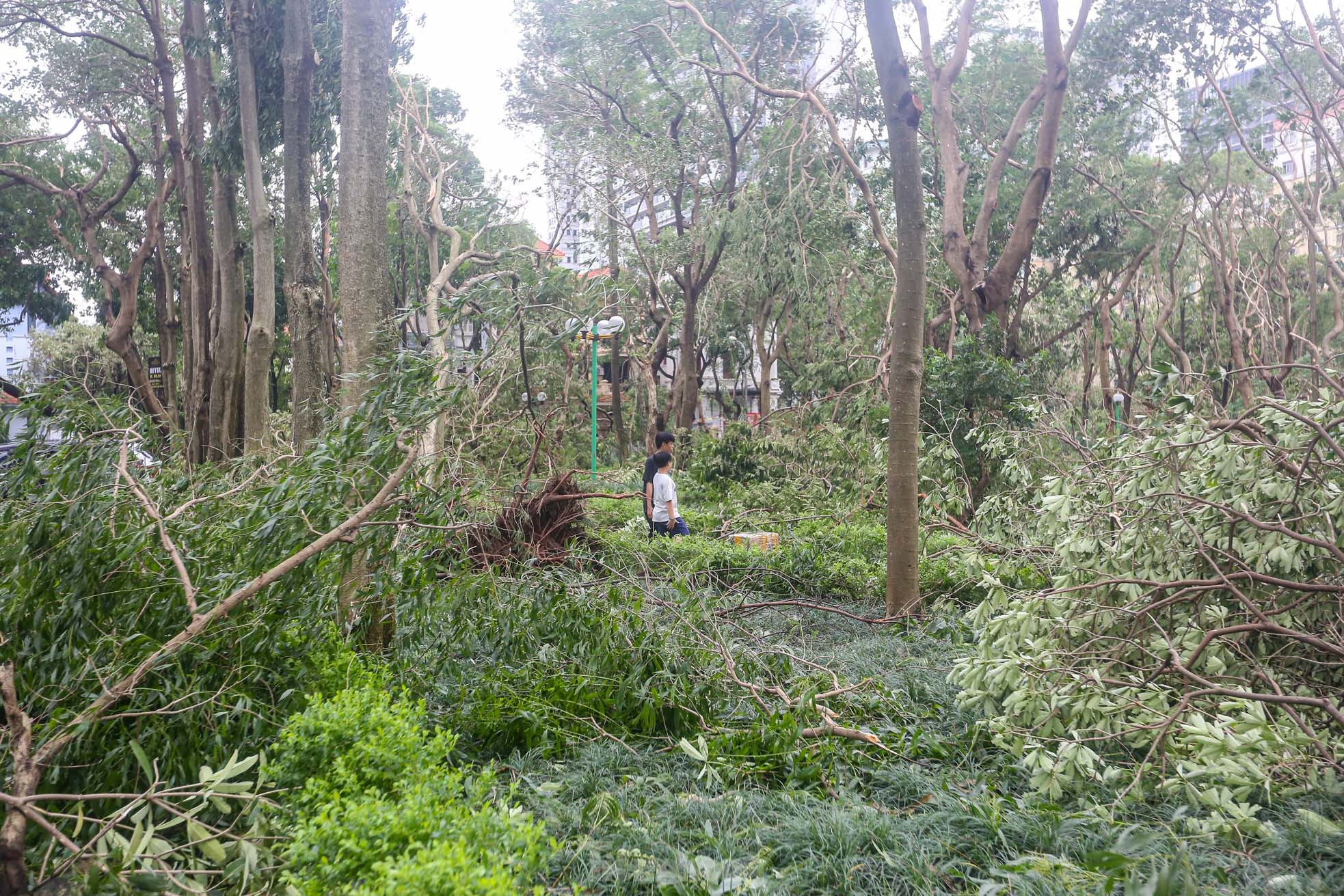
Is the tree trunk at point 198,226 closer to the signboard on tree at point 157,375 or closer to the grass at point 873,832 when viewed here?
the signboard on tree at point 157,375

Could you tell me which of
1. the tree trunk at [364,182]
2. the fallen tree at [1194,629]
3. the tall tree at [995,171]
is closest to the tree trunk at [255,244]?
the tree trunk at [364,182]

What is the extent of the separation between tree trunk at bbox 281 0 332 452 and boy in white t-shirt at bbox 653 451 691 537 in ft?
11.0

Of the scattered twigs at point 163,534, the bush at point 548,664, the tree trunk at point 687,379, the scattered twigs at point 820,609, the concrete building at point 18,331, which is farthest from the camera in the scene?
the concrete building at point 18,331

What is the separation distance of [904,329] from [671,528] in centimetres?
368

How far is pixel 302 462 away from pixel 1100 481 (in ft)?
12.9

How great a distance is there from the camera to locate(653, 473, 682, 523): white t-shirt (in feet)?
32.8

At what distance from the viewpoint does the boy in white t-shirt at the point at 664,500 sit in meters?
9.91

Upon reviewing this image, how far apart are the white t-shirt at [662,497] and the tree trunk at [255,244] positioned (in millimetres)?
4194

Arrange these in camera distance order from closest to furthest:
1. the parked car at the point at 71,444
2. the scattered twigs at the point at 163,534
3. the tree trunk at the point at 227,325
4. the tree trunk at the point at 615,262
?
1. the scattered twigs at the point at 163,534
2. the parked car at the point at 71,444
3. the tree trunk at the point at 227,325
4. the tree trunk at the point at 615,262

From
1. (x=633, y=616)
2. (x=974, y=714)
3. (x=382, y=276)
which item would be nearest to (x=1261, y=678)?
(x=974, y=714)

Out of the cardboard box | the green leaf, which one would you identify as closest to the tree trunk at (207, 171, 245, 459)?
the cardboard box

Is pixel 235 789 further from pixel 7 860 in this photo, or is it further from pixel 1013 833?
pixel 1013 833

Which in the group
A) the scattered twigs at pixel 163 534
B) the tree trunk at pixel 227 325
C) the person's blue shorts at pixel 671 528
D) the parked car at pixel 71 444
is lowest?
the person's blue shorts at pixel 671 528

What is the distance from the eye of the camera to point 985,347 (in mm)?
12039
